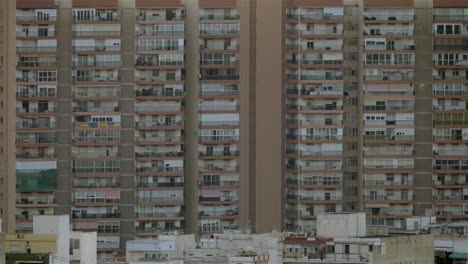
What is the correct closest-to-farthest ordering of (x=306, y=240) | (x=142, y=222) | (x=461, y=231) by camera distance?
1. (x=306, y=240)
2. (x=461, y=231)
3. (x=142, y=222)

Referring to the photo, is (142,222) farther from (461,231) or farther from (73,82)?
(461,231)

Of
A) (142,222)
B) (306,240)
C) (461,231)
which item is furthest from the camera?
(142,222)

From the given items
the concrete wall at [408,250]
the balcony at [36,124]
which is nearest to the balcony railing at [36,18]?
the balcony at [36,124]

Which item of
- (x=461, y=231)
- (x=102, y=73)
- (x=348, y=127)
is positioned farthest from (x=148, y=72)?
(x=461, y=231)

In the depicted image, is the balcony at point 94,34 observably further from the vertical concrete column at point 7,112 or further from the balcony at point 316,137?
the balcony at point 316,137

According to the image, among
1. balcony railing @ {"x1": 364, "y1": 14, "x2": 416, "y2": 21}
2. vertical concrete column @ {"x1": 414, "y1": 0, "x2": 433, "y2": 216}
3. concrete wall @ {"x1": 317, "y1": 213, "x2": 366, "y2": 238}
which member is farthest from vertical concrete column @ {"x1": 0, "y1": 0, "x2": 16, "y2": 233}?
concrete wall @ {"x1": 317, "y1": 213, "x2": 366, "y2": 238}

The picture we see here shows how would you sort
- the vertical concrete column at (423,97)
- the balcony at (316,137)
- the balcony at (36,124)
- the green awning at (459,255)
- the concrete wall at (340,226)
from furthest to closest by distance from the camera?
1. the vertical concrete column at (423,97)
2. the balcony at (316,137)
3. the balcony at (36,124)
4. the green awning at (459,255)
5. the concrete wall at (340,226)

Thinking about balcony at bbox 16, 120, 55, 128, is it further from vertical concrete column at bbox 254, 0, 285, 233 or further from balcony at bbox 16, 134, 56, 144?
vertical concrete column at bbox 254, 0, 285, 233

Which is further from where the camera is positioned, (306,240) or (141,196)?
(141,196)
